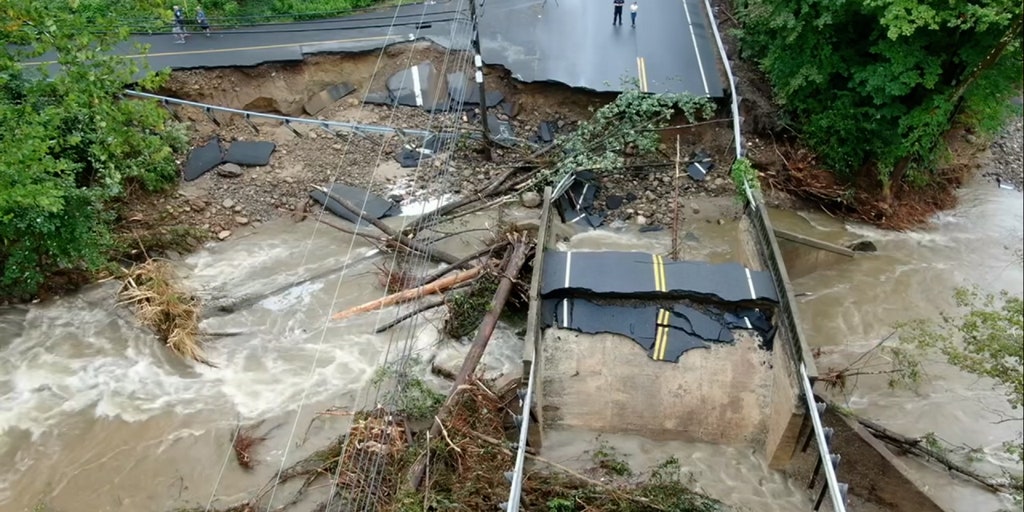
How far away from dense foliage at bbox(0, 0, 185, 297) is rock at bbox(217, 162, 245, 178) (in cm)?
129

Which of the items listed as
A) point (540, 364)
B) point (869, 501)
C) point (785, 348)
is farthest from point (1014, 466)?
point (540, 364)

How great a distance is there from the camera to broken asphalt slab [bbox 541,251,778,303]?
957cm

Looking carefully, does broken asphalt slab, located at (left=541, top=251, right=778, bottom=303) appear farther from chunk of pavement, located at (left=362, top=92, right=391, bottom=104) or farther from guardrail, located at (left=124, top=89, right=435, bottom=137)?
chunk of pavement, located at (left=362, top=92, right=391, bottom=104)

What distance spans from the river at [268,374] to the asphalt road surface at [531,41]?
187 inches

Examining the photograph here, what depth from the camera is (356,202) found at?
14391 mm

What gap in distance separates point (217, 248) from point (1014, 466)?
14.5m

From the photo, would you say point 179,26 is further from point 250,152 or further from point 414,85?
point 414,85

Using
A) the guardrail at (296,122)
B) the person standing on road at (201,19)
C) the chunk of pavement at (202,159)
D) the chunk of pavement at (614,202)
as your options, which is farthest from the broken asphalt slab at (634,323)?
the person standing on road at (201,19)

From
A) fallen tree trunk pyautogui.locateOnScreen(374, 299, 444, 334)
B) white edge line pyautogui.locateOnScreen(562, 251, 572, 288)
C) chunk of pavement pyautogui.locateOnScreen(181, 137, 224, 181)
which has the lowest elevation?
fallen tree trunk pyautogui.locateOnScreen(374, 299, 444, 334)

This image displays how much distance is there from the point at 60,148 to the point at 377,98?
6941 millimetres

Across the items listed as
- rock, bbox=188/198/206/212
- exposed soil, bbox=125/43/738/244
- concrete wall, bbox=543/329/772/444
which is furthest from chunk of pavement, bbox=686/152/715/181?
rock, bbox=188/198/206/212

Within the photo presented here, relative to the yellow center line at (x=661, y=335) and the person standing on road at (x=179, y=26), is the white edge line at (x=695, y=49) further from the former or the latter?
the person standing on road at (x=179, y=26)

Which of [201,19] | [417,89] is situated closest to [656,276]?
[417,89]

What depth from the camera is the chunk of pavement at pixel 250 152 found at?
49.1 feet
